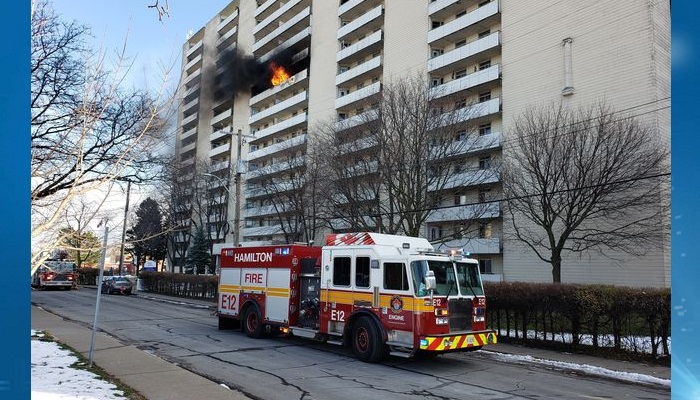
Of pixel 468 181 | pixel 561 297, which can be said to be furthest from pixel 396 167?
pixel 561 297

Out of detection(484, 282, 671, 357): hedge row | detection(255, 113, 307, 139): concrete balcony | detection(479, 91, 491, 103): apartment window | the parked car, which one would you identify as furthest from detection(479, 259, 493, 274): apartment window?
detection(255, 113, 307, 139): concrete balcony

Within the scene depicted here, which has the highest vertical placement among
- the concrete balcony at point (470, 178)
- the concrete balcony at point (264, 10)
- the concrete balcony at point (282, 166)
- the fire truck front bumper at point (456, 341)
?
the concrete balcony at point (264, 10)

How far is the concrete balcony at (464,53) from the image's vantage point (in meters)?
36.0

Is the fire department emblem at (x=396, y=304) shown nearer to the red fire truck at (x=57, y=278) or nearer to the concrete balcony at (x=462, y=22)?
the concrete balcony at (x=462, y=22)

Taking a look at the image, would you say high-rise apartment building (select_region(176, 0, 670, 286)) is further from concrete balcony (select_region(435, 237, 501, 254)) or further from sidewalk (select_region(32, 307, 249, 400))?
sidewalk (select_region(32, 307, 249, 400))

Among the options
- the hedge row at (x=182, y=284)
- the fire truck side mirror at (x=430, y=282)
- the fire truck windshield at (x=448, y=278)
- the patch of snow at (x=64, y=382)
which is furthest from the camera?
the hedge row at (x=182, y=284)

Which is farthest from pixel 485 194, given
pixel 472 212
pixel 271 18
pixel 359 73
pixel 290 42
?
pixel 271 18

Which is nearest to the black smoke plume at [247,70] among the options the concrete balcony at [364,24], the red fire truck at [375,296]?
the concrete balcony at [364,24]

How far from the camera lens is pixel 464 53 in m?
37.7

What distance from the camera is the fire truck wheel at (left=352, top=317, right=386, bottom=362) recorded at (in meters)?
10.8

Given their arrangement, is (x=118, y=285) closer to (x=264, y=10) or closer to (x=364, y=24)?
(x=364, y=24)

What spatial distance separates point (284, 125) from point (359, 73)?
47.4ft

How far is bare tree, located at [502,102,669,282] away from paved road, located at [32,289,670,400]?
38.6ft

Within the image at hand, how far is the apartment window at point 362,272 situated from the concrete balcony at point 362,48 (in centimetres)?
3860
